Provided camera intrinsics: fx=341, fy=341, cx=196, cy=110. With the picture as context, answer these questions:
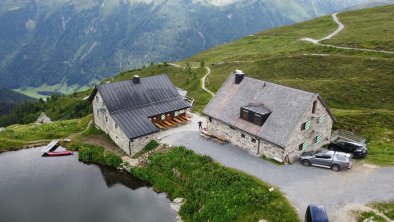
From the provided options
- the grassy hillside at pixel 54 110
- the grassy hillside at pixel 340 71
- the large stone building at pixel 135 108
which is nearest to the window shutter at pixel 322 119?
the grassy hillside at pixel 340 71

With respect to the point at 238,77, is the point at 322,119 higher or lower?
lower

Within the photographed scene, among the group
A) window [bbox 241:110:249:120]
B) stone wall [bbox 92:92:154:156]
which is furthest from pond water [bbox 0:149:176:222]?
window [bbox 241:110:249:120]

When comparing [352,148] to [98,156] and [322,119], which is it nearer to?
[322,119]

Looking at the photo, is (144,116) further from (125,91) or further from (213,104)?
(213,104)

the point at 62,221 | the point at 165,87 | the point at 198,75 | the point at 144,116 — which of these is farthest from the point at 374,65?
the point at 62,221

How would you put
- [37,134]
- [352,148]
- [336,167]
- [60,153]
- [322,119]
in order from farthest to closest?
1. [37,134]
2. [60,153]
3. [322,119]
4. [352,148]
5. [336,167]

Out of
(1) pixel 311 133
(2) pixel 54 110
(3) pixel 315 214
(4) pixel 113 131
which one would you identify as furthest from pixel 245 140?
(2) pixel 54 110
